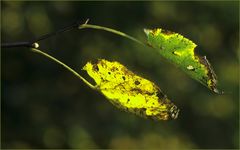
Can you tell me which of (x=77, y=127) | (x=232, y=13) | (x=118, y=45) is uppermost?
(x=232, y=13)

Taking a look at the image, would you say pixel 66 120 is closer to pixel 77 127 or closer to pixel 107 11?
pixel 77 127

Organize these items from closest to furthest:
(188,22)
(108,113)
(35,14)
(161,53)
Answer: (161,53) → (35,14) → (108,113) → (188,22)

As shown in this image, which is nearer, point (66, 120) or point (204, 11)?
Result: point (66, 120)

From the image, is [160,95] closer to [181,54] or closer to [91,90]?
[181,54]

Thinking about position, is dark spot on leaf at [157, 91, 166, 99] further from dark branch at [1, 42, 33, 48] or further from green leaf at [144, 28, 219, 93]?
dark branch at [1, 42, 33, 48]

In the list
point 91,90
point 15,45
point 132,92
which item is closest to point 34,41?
point 15,45

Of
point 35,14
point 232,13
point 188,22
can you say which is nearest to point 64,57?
point 35,14

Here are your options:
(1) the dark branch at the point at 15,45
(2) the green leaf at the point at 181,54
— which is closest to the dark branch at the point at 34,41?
(1) the dark branch at the point at 15,45

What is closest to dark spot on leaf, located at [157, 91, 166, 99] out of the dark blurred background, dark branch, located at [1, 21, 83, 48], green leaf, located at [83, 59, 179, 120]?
green leaf, located at [83, 59, 179, 120]
